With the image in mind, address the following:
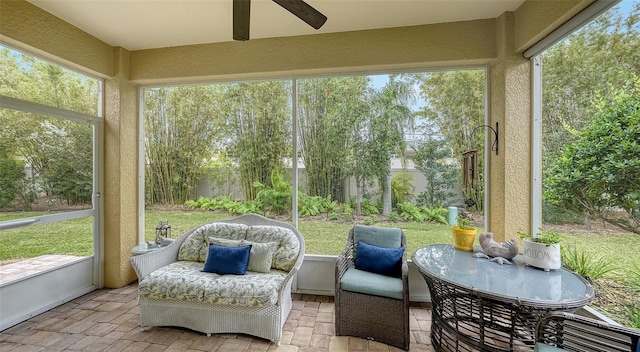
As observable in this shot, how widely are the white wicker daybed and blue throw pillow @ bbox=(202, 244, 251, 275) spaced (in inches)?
2.1

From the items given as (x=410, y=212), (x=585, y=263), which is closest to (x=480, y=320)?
(x=585, y=263)

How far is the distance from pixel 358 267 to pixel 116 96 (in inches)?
140

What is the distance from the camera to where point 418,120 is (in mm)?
2936

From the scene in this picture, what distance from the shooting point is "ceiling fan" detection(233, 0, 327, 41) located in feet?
5.31

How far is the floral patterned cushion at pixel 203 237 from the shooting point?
2.75 metres

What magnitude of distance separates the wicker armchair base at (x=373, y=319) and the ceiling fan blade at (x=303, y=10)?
2164mm

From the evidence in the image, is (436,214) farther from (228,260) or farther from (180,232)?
(180,232)

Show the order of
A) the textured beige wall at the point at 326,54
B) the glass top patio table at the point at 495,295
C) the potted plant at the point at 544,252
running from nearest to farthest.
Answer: the glass top patio table at the point at 495,295 → the potted plant at the point at 544,252 → the textured beige wall at the point at 326,54

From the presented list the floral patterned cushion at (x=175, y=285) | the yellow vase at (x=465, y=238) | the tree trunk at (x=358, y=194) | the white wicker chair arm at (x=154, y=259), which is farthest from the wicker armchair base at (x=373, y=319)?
the white wicker chair arm at (x=154, y=259)

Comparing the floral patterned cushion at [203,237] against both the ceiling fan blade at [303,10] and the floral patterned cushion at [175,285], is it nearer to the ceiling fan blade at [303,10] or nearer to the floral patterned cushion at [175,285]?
the floral patterned cushion at [175,285]

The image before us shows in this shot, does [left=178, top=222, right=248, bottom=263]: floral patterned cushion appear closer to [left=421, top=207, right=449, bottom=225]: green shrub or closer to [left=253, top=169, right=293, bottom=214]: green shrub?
[left=253, top=169, right=293, bottom=214]: green shrub

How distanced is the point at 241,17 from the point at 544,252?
2.67 meters

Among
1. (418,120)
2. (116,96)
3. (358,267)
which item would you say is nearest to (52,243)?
(116,96)

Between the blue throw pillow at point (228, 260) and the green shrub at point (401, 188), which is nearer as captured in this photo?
the blue throw pillow at point (228, 260)
